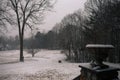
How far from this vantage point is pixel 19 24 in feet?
58.0

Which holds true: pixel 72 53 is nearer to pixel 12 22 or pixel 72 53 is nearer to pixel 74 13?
pixel 74 13

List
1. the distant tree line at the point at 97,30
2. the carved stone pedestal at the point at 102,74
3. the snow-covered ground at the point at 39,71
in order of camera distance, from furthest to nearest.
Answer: the distant tree line at the point at 97,30 → the snow-covered ground at the point at 39,71 → the carved stone pedestal at the point at 102,74

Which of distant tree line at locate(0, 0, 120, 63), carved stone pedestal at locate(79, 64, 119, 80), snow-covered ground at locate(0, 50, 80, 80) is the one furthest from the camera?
distant tree line at locate(0, 0, 120, 63)

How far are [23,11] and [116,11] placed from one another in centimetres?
1170

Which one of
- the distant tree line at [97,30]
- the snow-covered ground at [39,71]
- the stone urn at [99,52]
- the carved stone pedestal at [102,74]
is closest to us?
the carved stone pedestal at [102,74]

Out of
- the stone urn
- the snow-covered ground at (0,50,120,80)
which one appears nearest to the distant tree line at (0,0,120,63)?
the snow-covered ground at (0,50,120,80)

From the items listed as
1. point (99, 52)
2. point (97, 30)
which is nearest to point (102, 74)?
point (99, 52)

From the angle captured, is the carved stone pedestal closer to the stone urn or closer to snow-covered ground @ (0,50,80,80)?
the stone urn

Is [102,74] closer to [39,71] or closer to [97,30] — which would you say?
[39,71]

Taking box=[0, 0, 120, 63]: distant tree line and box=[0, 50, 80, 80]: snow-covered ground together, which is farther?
box=[0, 0, 120, 63]: distant tree line

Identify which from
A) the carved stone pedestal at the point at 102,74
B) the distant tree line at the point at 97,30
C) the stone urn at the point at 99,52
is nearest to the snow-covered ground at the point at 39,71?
the carved stone pedestal at the point at 102,74

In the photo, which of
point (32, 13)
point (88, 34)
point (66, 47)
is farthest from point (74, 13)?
point (32, 13)

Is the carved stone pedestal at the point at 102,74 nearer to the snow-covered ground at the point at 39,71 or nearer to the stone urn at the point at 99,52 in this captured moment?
the stone urn at the point at 99,52

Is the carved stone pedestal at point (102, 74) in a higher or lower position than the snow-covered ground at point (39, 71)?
higher
